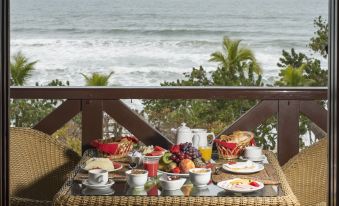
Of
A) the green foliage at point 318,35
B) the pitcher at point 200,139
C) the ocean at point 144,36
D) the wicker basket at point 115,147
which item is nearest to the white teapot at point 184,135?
the pitcher at point 200,139

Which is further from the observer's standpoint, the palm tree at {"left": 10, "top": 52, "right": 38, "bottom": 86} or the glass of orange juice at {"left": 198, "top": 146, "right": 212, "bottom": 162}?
the palm tree at {"left": 10, "top": 52, "right": 38, "bottom": 86}

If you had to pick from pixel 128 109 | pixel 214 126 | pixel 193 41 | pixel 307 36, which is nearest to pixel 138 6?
pixel 193 41

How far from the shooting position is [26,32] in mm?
16578

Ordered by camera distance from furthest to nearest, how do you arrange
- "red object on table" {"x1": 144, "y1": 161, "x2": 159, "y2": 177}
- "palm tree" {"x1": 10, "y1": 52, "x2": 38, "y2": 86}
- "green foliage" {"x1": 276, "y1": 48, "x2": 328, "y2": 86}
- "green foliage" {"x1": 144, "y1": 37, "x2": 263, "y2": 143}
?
"palm tree" {"x1": 10, "y1": 52, "x2": 38, "y2": 86} → "green foliage" {"x1": 276, "y1": 48, "x2": 328, "y2": 86} → "green foliage" {"x1": 144, "y1": 37, "x2": 263, "y2": 143} → "red object on table" {"x1": 144, "y1": 161, "x2": 159, "y2": 177}

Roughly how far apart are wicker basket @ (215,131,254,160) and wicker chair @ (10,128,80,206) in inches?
27.6

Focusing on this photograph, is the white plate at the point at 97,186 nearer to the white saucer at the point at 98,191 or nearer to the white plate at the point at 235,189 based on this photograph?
the white saucer at the point at 98,191

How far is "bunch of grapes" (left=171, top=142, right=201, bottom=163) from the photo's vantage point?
2.33m

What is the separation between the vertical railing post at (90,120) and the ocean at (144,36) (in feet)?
44.2

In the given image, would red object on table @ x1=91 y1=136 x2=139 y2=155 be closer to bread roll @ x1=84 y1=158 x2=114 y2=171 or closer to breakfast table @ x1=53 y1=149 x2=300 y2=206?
bread roll @ x1=84 y1=158 x2=114 y2=171

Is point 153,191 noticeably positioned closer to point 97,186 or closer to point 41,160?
point 97,186

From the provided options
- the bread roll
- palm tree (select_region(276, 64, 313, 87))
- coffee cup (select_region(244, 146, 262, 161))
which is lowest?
the bread roll

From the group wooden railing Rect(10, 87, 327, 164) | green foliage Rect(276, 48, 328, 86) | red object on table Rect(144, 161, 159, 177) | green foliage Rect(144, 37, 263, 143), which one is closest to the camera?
red object on table Rect(144, 161, 159, 177)

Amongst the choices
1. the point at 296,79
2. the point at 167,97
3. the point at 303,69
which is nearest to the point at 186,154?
the point at 167,97

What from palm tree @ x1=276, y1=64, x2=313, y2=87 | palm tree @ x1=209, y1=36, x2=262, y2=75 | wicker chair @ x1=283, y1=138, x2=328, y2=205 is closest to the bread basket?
wicker chair @ x1=283, y1=138, x2=328, y2=205
